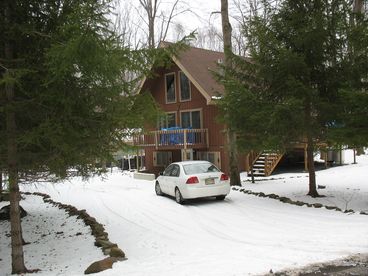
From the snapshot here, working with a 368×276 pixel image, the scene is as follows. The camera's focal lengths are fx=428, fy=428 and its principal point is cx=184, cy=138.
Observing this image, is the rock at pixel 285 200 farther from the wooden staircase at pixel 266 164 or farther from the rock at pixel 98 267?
the wooden staircase at pixel 266 164

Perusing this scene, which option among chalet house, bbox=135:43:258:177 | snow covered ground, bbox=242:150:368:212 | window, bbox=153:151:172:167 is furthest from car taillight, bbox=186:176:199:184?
window, bbox=153:151:172:167

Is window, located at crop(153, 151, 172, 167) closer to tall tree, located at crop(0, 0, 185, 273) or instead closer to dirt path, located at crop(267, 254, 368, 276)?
tall tree, located at crop(0, 0, 185, 273)

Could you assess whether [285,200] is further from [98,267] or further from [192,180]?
[98,267]

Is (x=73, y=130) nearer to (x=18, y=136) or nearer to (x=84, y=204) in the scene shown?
(x=18, y=136)

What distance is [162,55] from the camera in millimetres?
7992

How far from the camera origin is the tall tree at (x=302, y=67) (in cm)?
1278

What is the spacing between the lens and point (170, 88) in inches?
1152

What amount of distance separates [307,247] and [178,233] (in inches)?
129

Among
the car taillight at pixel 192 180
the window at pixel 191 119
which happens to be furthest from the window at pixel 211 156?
the car taillight at pixel 192 180

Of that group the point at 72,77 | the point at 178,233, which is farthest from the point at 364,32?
the point at 72,77

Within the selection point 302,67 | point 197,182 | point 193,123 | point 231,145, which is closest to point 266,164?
point 193,123

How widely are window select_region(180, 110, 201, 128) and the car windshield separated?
41.5 ft

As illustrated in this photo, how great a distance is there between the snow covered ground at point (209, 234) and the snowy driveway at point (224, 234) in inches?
0.7

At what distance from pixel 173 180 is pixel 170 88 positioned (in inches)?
602
